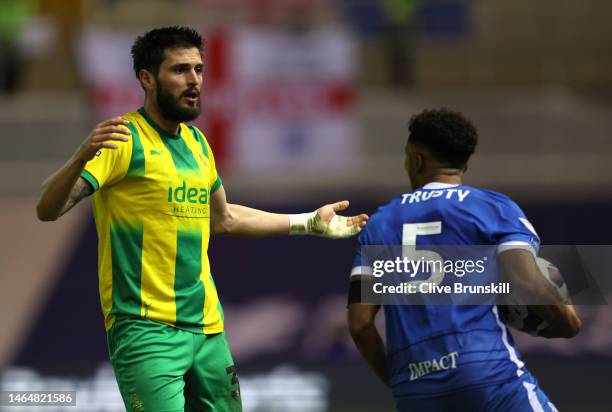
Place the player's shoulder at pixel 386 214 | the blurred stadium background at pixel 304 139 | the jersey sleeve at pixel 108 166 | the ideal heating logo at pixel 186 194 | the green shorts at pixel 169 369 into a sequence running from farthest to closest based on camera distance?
the blurred stadium background at pixel 304 139 < the ideal heating logo at pixel 186 194 < the green shorts at pixel 169 369 < the jersey sleeve at pixel 108 166 < the player's shoulder at pixel 386 214

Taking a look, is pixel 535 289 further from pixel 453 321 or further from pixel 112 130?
pixel 112 130

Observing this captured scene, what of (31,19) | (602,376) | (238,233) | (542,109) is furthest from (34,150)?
(238,233)

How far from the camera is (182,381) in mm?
5070

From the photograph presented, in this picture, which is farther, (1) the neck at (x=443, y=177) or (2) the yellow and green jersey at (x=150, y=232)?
(2) the yellow and green jersey at (x=150, y=232)

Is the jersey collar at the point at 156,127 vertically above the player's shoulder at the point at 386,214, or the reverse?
the jersey collar at the point at 156,127

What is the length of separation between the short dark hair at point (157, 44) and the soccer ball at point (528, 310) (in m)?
1.83

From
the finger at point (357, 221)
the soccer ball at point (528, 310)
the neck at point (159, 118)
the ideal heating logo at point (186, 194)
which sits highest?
the neck at point (159, 118)

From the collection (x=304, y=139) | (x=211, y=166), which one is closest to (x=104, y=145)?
(x=211, y=166)

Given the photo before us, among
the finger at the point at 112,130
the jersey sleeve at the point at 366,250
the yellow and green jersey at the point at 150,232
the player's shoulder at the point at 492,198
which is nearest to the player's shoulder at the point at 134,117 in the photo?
the yellow and green jersey at the point at 150,232

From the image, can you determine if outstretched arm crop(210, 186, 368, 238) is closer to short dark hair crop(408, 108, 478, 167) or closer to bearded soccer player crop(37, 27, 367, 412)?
bearded soccer player crop(37, 27, 367, 412)

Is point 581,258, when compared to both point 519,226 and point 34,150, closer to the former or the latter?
point 519,226

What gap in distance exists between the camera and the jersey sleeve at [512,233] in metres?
4.34

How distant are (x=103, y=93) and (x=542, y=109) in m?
6.84

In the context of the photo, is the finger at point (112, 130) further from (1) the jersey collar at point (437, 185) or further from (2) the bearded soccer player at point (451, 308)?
(1) the jersey collar at point (437, 185)
